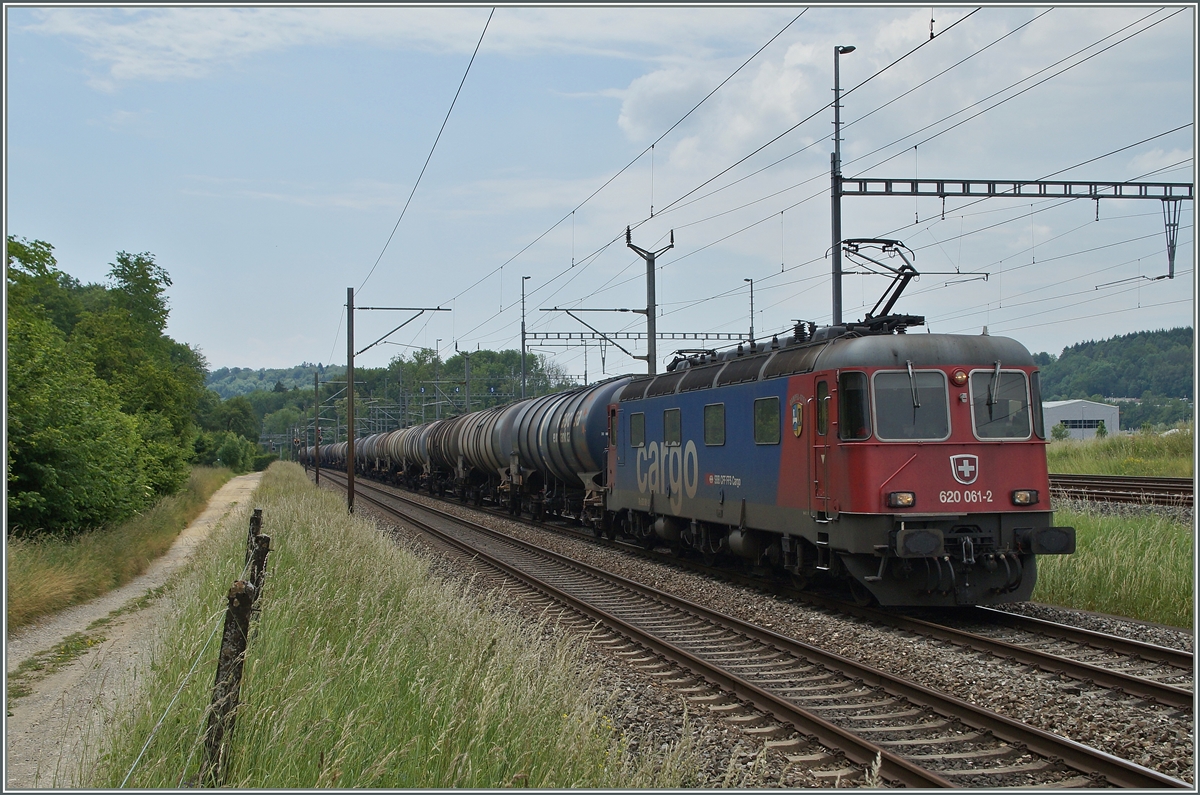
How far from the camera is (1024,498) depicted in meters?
11.0

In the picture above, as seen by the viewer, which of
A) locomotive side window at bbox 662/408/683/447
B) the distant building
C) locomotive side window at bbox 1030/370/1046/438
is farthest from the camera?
the distant building

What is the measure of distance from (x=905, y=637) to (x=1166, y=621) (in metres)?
3.15

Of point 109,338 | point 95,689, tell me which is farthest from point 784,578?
point 109,338

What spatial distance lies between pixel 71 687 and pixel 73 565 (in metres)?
7.03

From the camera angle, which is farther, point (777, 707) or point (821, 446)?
point (821, 446)

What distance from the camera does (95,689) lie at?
825 centimetres

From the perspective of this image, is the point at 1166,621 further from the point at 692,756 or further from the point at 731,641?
the point at 692,756

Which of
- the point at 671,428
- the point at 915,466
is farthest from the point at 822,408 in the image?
the point at 671,428

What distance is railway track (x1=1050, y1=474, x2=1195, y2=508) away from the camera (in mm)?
20000

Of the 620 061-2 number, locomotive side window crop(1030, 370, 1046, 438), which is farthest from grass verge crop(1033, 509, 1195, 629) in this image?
the 620 061-2 number

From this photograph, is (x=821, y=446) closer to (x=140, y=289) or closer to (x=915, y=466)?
(x=915, y=466)

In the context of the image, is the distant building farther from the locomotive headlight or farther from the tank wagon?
the locomotive headlight

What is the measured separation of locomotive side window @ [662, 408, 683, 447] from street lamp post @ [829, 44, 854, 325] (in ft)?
10.5

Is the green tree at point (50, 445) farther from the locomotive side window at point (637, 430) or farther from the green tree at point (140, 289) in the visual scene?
the green tree at point (140, 289)
